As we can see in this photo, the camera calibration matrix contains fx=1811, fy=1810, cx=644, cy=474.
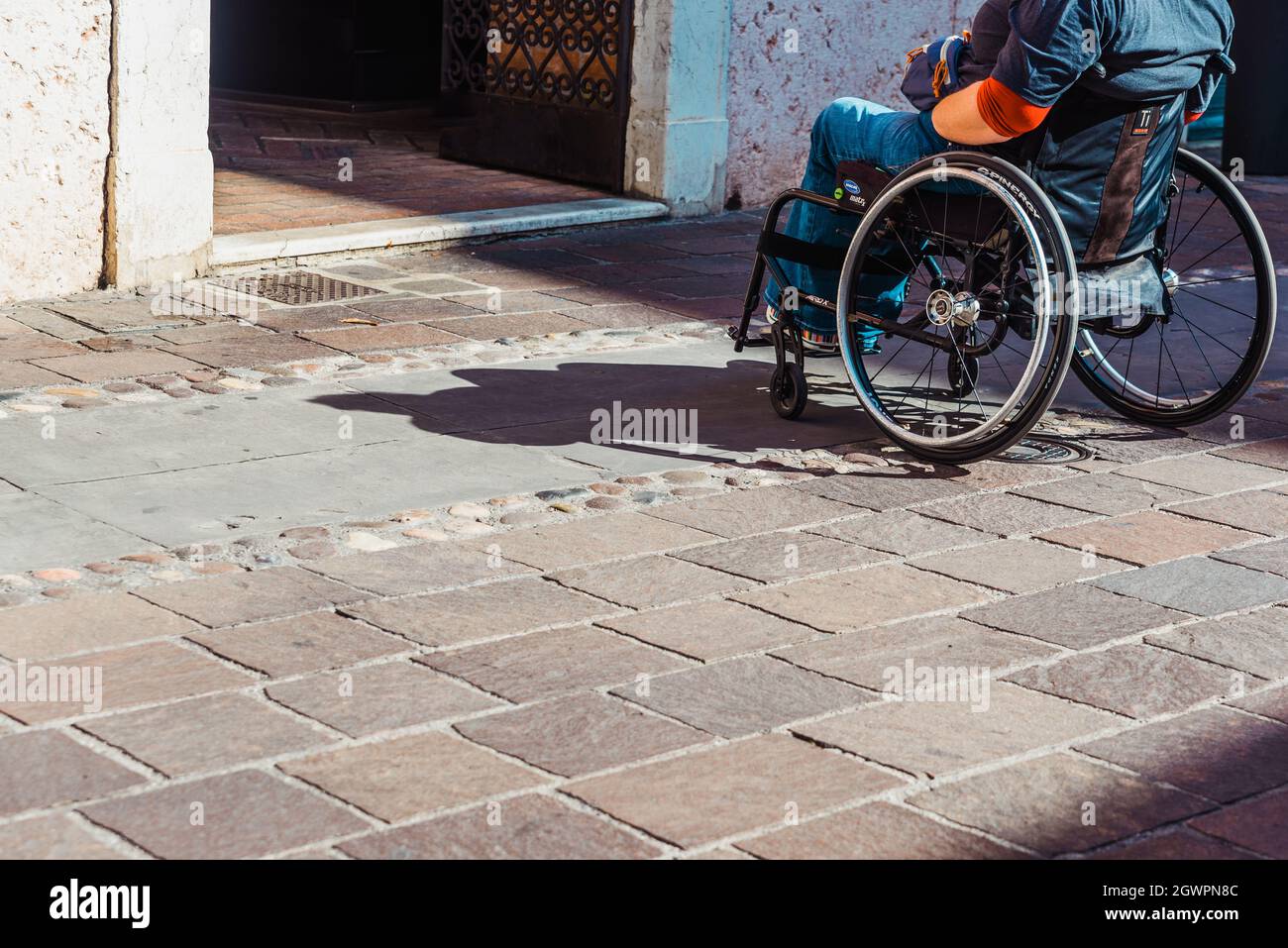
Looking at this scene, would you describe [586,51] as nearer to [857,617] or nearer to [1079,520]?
[1079,520]

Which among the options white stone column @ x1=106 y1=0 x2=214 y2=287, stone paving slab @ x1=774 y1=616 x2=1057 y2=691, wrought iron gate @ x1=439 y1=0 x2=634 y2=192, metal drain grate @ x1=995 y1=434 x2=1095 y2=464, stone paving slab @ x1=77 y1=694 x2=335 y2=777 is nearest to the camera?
stone paving slab @ x1=77 y1=694 x2=335 y2=777

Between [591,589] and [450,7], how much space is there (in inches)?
283

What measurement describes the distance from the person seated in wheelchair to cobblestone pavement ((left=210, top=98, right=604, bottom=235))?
334 cm

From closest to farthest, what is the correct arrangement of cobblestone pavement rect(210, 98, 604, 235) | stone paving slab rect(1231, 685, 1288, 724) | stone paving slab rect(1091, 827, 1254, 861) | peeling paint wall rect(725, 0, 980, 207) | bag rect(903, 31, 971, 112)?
stone paving slab rect(1091, 827, 1254, 861)
stone paving slab rect(1231, 685, 1288, 724)
bag rect(903, 31, 971, 112)
cobblestone pavement rect(210, 98, 604, 235)
peeling paint wall rect(725, 0, 980, 207)

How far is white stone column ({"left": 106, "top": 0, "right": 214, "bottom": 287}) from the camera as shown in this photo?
5977 mm

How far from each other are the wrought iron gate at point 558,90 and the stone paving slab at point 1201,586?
4958mm

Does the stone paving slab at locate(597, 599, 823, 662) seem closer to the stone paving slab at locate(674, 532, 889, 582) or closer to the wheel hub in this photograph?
the stone paving slab at locate(674, 532, 889, 582)

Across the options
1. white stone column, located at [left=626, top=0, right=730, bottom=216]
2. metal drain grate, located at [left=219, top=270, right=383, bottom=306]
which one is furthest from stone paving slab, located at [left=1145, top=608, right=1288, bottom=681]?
white stone column, located at [left=626, top=0, right=730, bottom=216]

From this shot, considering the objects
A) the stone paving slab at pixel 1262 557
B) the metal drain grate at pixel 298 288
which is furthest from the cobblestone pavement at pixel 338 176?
the stone paving slab at pixel 1262 557

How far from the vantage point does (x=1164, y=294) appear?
181 inches

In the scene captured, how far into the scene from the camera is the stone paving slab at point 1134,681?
3.08 m

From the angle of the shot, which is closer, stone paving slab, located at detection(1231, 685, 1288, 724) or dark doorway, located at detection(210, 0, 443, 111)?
stone paving slab, located at detection(1231, 685, 1288, 724)

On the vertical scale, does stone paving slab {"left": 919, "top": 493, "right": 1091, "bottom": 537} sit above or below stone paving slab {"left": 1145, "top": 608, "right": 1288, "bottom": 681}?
above
